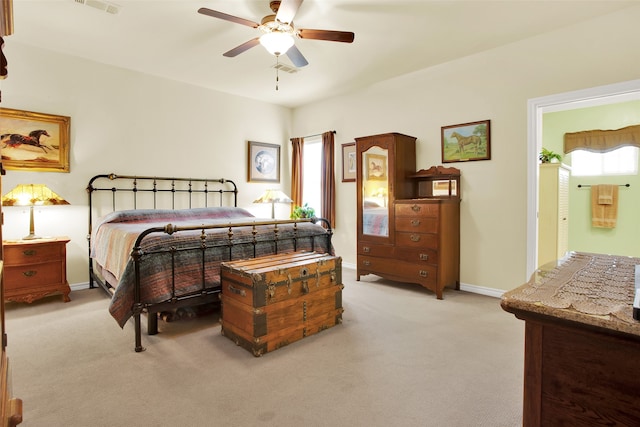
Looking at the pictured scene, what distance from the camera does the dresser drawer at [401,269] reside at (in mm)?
3791

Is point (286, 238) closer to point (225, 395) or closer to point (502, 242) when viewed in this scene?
point (225, 395)

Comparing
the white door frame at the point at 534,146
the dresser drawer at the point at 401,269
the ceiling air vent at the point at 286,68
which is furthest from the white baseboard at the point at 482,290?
the ceiling air vent at the point at 286,68

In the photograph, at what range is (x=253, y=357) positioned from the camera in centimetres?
232

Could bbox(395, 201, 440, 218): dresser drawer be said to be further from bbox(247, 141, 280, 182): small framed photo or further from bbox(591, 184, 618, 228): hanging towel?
bbox(591, 184, 618, 228): hanging towel

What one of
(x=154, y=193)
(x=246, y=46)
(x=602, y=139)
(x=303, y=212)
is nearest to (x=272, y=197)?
(x=303, y=212)

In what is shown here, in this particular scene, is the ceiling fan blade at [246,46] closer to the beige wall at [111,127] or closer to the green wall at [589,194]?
the beige wall at [111,127]

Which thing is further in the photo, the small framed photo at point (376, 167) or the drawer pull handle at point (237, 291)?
the small framed photo at point (376, 167)

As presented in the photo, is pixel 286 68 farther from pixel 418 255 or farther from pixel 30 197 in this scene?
pixel 30 197

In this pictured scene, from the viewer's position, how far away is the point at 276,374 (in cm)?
210

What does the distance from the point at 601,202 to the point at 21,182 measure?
25.3ft

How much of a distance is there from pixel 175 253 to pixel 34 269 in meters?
1.90

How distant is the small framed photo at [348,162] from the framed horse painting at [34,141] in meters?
3.65

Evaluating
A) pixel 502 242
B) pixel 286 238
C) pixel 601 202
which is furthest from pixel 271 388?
pixel 601 202

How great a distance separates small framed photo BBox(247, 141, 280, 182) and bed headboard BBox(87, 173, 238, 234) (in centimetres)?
49
